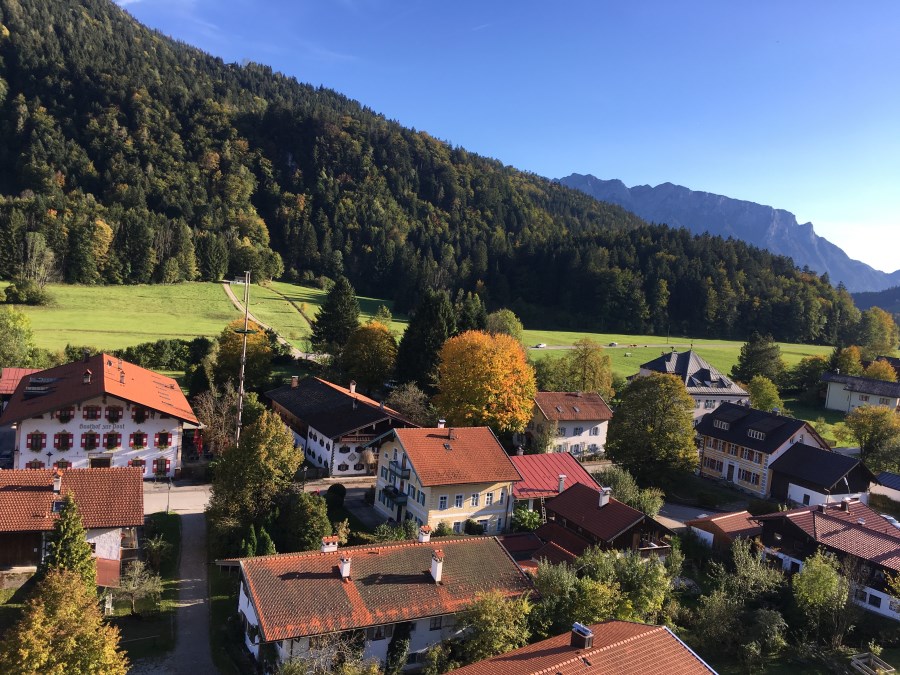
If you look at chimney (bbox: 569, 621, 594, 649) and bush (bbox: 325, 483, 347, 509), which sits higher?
chimney (bbox: 569, 621, 594, 649)

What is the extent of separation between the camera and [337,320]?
7244 cm

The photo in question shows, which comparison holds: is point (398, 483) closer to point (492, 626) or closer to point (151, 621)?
point (151, 621)

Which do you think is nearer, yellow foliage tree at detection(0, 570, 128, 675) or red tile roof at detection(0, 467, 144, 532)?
yellow foliage tree at detection(0, 570, 128, 675)

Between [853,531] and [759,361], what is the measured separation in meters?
50.7

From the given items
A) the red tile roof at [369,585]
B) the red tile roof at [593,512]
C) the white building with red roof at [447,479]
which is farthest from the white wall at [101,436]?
the red tile roof at [593,512]

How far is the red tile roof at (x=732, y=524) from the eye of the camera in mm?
37094

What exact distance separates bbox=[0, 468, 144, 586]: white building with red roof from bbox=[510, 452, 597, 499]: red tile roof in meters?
21.0

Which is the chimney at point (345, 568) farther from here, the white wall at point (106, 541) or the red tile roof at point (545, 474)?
the red tile roof at point (545, 474)

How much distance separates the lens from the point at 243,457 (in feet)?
Answer: 98.6

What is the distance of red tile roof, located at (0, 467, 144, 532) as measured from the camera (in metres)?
25.8

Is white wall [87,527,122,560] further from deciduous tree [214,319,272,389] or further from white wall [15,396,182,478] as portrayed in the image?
deciduous tree [214,319,272,389]

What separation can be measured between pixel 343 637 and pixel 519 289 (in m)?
122

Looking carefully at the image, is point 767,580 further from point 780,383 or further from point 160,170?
point 160,170

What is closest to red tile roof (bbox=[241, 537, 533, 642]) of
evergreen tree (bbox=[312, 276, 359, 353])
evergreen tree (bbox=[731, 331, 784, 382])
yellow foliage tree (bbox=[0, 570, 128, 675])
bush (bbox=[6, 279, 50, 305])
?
yellow foliage tree (bbox=[0, 570, 128, 675])
